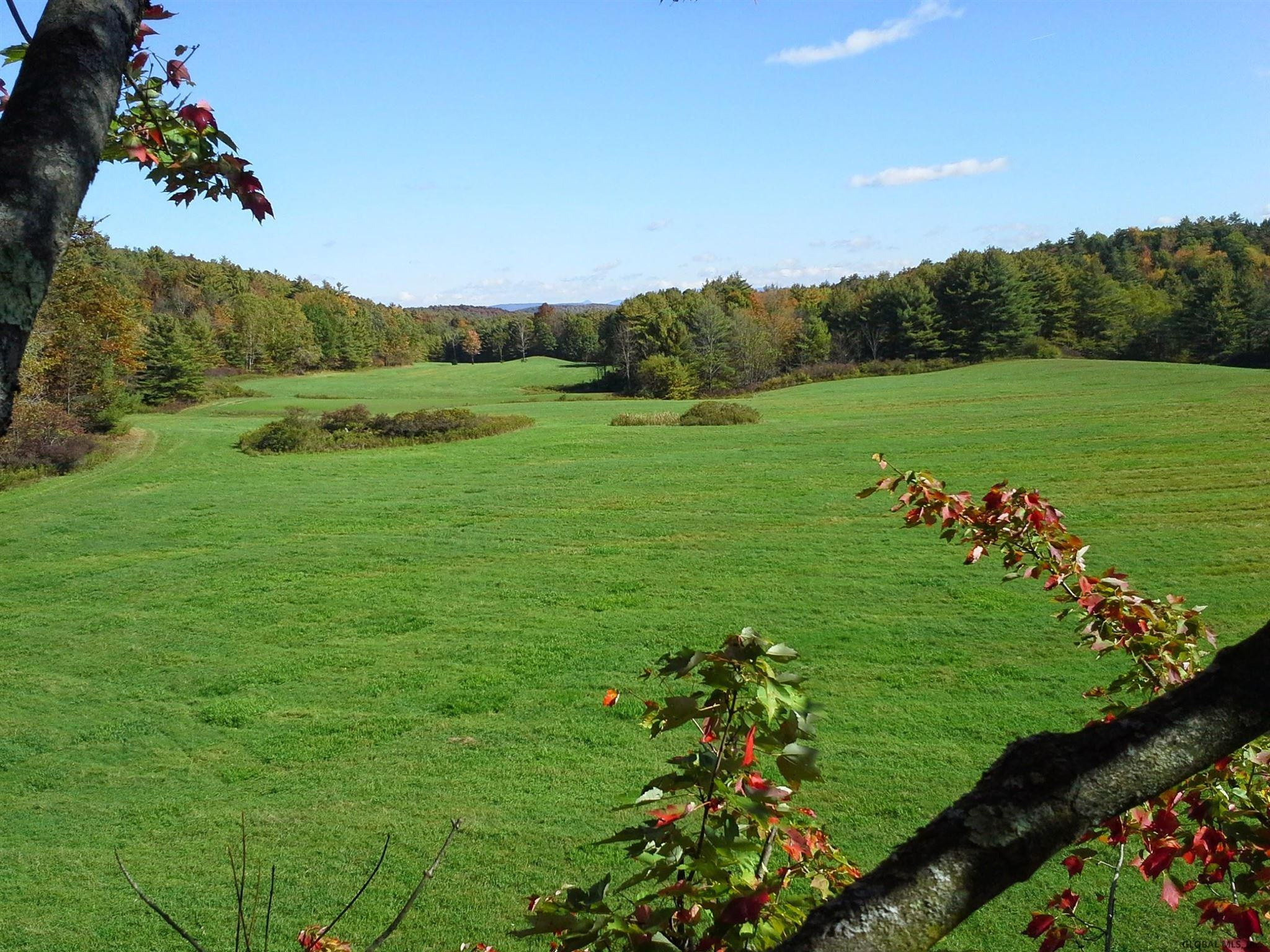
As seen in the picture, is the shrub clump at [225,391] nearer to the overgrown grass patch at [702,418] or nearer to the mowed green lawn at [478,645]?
the mowed green lawn at [478,645]

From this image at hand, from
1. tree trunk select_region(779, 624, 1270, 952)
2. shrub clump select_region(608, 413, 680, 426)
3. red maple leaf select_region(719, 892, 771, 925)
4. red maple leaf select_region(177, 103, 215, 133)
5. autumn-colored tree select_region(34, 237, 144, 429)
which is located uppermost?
autumn-colored tree select_region(34, 237, 144, 429)

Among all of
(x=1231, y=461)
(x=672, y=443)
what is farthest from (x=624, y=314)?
(x=1231, y=461)

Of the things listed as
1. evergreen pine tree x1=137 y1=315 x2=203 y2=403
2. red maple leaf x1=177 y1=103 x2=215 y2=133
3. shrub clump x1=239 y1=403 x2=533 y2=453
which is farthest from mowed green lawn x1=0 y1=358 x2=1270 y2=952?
evergreen pine tree x1=137 y1=315 x2=203 y2=403

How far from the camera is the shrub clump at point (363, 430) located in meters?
27.1

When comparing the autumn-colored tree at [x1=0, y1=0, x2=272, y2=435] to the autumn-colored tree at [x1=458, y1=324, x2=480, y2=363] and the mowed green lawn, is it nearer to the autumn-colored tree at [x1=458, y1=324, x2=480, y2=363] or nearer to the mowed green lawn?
the mowed green lawn

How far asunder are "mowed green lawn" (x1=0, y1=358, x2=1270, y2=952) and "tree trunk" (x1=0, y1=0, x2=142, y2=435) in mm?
1298

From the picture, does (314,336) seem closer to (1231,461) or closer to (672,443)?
(672,443)

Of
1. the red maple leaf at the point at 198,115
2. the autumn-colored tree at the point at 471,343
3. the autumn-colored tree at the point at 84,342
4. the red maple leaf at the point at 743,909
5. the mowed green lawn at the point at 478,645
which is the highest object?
the autumn-colored tree at the point at 471,343

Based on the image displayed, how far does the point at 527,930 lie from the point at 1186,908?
18.1ft

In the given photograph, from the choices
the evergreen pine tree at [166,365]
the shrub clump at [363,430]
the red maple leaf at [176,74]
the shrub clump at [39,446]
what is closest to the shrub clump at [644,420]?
the shrub clump at [363,430]

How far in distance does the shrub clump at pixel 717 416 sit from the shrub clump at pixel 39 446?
18201mm

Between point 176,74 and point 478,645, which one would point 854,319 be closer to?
point 478,645

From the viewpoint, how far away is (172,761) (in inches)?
313

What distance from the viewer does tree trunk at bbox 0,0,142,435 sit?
Answer: 0.98 meters
